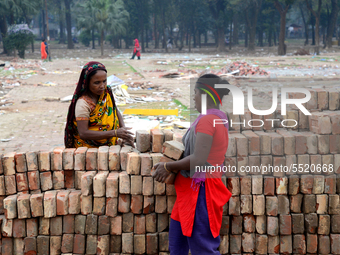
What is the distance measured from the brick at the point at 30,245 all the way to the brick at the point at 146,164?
106 centimetres

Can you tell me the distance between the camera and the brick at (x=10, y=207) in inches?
120

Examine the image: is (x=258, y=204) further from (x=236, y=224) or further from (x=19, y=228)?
(x=19, y=228)

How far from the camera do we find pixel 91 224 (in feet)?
10.2

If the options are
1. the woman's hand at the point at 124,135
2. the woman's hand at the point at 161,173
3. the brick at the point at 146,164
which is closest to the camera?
the woman's hand at the point at 161,173

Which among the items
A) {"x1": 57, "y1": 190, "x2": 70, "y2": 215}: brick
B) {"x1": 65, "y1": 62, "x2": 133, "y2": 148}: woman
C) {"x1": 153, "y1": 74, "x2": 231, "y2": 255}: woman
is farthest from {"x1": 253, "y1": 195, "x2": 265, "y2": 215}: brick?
{"x1": 57, "y1": 190, "x2": 70, "y2": 215}: brick

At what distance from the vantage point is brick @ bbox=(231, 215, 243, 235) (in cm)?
315

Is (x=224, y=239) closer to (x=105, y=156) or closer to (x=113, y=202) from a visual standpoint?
(x=113, y=202)

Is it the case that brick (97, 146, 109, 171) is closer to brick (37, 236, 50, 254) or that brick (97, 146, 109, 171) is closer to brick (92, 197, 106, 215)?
brick (92, 197, 106, 215)

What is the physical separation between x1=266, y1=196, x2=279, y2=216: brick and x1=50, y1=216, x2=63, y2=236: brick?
169 centimetres

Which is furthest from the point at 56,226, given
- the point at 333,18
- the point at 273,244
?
the point at 333,18

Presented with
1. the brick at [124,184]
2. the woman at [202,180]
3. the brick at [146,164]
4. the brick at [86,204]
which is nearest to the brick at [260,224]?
the woman at [202,180]

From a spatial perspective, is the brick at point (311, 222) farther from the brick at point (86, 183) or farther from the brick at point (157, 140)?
the brick at point (86, 183)

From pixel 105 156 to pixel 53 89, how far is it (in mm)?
12538

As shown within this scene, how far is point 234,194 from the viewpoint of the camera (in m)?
3.11
